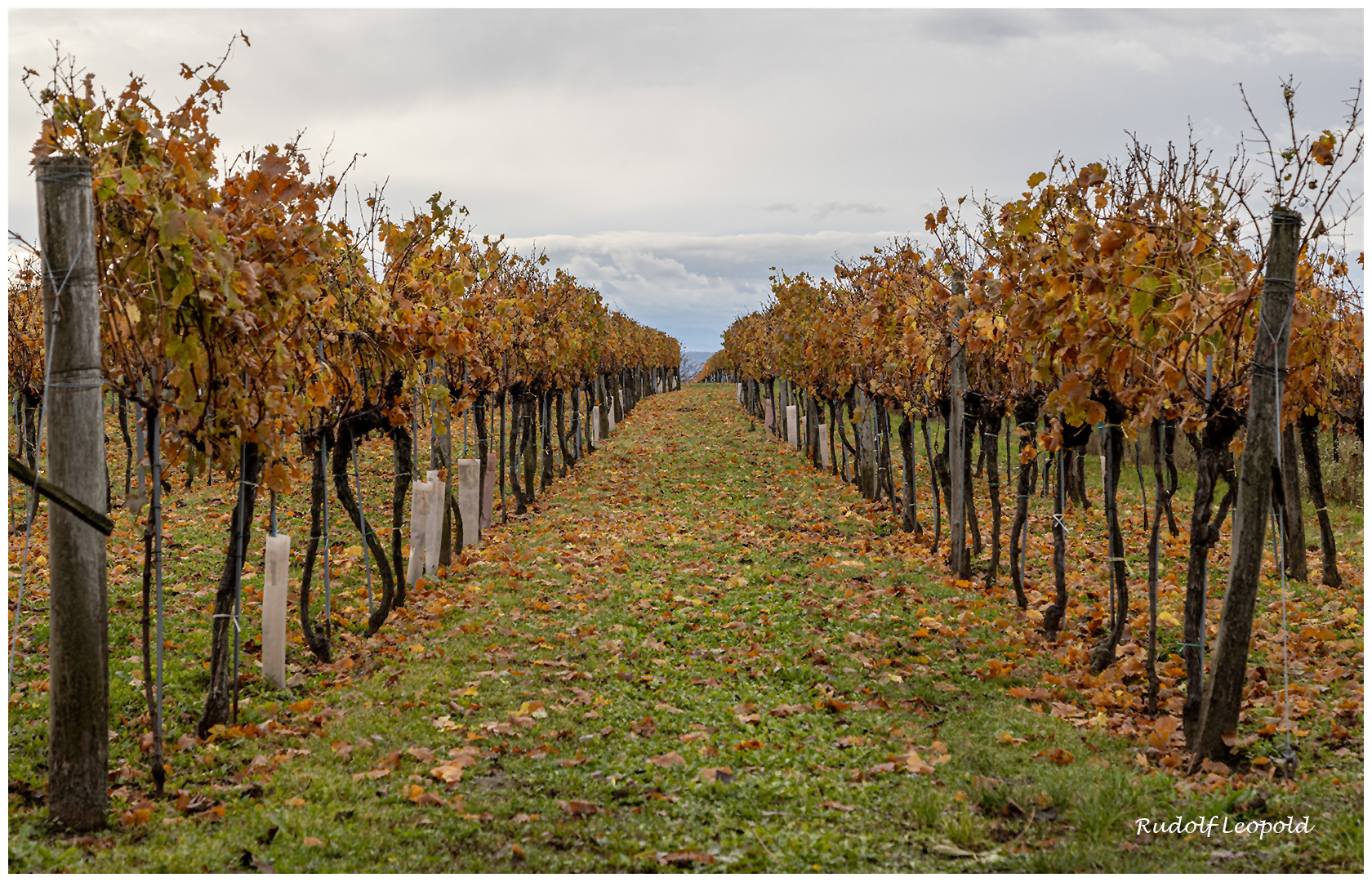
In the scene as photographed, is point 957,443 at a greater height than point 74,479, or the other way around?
point 74,479

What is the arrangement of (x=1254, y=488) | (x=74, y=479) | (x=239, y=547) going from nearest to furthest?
(x=74, y=479) → (x=1254, y=488) → (x=239, y=547)

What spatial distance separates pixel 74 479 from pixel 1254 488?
635 centimetres

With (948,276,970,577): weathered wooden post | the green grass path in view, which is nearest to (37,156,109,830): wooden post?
the green grass path

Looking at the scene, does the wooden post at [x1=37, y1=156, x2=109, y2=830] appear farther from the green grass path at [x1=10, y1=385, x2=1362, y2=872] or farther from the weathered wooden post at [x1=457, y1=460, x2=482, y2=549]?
the weathered wooden post at [x1=457, y1=460, x2=482, y2=549]

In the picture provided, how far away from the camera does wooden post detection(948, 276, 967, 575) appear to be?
1095cm

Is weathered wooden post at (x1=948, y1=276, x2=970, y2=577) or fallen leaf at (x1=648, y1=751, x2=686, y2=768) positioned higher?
weathered wooden post at (x1=948, y1=276, x2=970, y2=577)

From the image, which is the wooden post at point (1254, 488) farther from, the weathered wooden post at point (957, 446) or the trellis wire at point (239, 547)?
the trellis wire at point (239, 547)

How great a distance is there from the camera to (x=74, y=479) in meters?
4.39

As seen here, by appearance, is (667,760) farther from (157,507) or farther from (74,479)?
(74,479)

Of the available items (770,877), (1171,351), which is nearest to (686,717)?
(770,877)

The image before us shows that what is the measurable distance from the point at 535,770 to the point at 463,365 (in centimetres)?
915

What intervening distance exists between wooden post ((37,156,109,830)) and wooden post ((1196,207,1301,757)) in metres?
6.04

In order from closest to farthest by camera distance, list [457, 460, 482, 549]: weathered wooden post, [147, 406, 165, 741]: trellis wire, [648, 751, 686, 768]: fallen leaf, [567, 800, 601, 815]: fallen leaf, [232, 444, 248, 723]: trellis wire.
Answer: [567, 800, 601, 815]: fallen leaf → [147, 406, 165, 741]: trellis wire → [648, 751, 686, 768]: fallen leaf → [232, 444, 248, 723]: trellis wire → [457, 460, 482, 549]: weathered wooden post

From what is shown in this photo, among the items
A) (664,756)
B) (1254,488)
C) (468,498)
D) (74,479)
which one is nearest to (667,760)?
(664,756)
